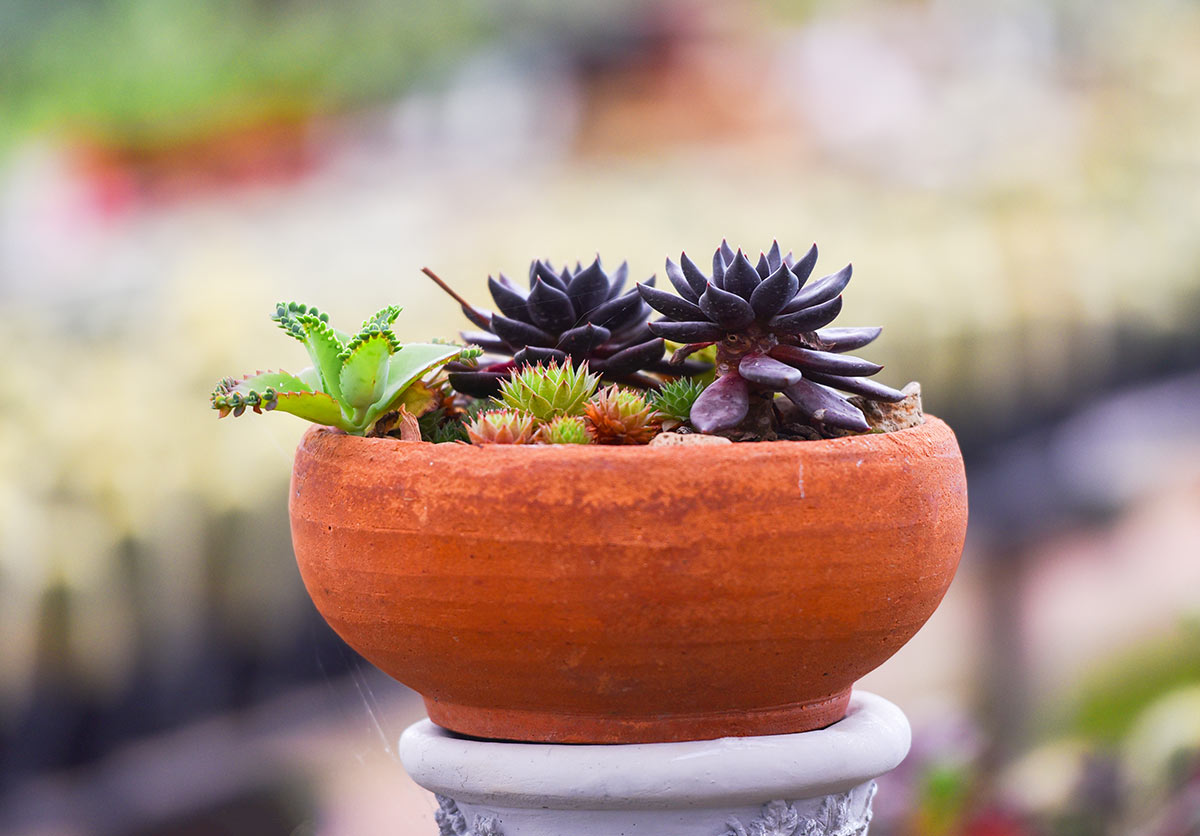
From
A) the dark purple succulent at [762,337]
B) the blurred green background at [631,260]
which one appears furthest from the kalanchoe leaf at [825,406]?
the blurred green background at [631,260]

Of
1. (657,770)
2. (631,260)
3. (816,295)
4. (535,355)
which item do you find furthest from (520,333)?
(631,260)

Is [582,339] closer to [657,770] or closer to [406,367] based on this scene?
[406,367]

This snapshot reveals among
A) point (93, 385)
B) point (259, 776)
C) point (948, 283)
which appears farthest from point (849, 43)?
point (259, 776)

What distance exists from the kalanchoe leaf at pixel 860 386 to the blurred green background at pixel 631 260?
117 centimetres

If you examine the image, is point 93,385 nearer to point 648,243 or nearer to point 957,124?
point 648,243

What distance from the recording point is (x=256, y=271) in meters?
2.02

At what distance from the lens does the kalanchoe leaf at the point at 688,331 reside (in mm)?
816

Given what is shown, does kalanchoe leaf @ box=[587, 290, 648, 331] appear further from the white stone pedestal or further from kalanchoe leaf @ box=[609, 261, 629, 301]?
the white stone pedestal

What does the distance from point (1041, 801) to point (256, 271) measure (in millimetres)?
1727

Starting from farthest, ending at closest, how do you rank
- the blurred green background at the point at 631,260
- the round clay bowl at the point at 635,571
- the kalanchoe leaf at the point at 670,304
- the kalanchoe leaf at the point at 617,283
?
the blurred green background at the point at 631,260 → the kalanchoe leaf at the point at 617,283 → the kalanchoe leaf at the point at 670,304 → the round clay bowl at the point at 635,571

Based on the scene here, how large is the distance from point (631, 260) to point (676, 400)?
1.23m

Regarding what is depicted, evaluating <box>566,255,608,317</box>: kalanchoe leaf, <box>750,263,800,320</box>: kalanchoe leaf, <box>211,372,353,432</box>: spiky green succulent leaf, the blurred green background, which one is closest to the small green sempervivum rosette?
<box>211,372,353,432</box>: spiky green succulent leaf

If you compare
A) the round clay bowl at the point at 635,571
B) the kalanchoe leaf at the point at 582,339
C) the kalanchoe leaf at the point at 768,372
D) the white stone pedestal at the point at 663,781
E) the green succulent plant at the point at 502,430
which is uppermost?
the kalanchoe leaf at the point at 582,339

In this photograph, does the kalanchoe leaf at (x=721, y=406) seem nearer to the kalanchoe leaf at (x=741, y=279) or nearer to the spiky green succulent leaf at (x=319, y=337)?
the kalanchoe leaf at (x=741, y=279)
